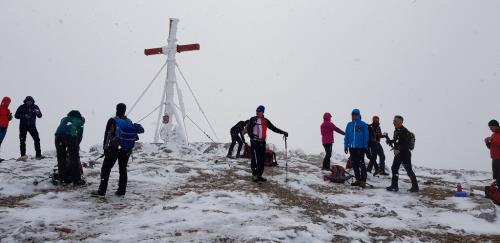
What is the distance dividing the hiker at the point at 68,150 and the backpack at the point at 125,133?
1.76m

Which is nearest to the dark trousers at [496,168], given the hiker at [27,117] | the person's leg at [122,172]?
the person's leg at [122,172]

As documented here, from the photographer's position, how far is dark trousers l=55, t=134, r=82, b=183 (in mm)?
9164

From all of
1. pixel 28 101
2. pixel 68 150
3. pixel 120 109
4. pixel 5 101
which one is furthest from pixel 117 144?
pixel 5 101

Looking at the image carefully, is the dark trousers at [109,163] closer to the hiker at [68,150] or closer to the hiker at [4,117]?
the hiker at [68,150]

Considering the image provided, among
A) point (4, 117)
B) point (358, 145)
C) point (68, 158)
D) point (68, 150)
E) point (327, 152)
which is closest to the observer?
point (68, 150)

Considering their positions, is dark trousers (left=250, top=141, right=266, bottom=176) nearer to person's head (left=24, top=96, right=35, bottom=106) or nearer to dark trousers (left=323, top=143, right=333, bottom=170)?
dark trousers (left=323, top=143, right=333, bottom=170)

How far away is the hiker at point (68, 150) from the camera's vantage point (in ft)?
30.1

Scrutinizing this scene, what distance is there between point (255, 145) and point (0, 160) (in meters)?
8.92

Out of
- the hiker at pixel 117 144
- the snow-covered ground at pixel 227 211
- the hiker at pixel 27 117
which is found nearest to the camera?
the snow-covered ground at pixel 227 211

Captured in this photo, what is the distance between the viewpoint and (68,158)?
9344 millimetres

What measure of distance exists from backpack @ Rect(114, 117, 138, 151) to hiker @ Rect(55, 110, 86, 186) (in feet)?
5.78

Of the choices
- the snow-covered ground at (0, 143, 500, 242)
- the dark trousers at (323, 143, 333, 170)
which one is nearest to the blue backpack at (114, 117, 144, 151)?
the snow-covered ground at (0, 143, 500, 242)

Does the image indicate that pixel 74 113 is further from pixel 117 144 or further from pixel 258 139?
pixel 258 139

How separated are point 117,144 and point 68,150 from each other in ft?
6.23
